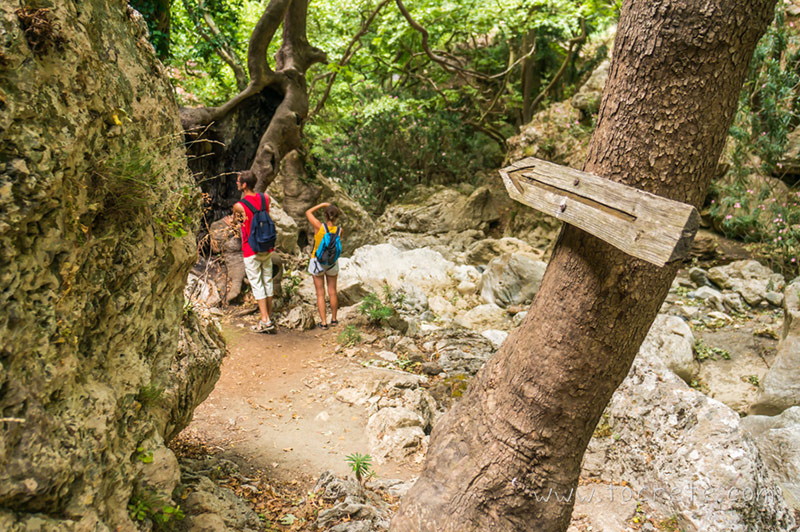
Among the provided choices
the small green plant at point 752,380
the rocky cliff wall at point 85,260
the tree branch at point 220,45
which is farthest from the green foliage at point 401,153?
the rocky cliff wall at point 85,260

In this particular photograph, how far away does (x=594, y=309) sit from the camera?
2094mm

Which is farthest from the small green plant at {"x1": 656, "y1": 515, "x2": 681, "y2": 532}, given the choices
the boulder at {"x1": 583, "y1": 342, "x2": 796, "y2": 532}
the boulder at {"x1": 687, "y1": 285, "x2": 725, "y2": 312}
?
the boulder at {"x1": 687, "y1": 285, "x2": 725, "y2": 312}

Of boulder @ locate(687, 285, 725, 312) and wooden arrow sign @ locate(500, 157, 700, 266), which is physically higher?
wooden arrow sign @ locate(500, 157, 700, 266)

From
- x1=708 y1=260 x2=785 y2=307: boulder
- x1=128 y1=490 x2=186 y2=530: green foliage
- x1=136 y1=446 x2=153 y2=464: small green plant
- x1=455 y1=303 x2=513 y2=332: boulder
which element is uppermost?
x1=708 y1=260 x2=785 y2=307: boulder

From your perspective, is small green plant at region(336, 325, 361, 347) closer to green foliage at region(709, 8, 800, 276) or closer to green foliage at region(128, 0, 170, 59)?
green foliage at region(128, 0, 170, 59)

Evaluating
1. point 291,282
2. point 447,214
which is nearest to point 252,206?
point 291,282

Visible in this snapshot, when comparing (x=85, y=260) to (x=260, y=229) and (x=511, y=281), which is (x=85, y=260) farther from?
(x=511, y=281)

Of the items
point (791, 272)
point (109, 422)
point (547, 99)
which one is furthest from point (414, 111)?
point (109, 422)

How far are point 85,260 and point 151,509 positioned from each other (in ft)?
3.50

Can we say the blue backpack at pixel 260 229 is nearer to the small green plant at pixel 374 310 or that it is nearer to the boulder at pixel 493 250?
the small green plant at pixel 374 310

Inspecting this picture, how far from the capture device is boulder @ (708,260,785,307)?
8.77 m

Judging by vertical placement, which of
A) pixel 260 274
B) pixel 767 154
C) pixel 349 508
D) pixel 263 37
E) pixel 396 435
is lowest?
pixel 396 435

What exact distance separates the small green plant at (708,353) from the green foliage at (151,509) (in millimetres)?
7067

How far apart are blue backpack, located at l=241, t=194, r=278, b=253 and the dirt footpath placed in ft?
3.78
